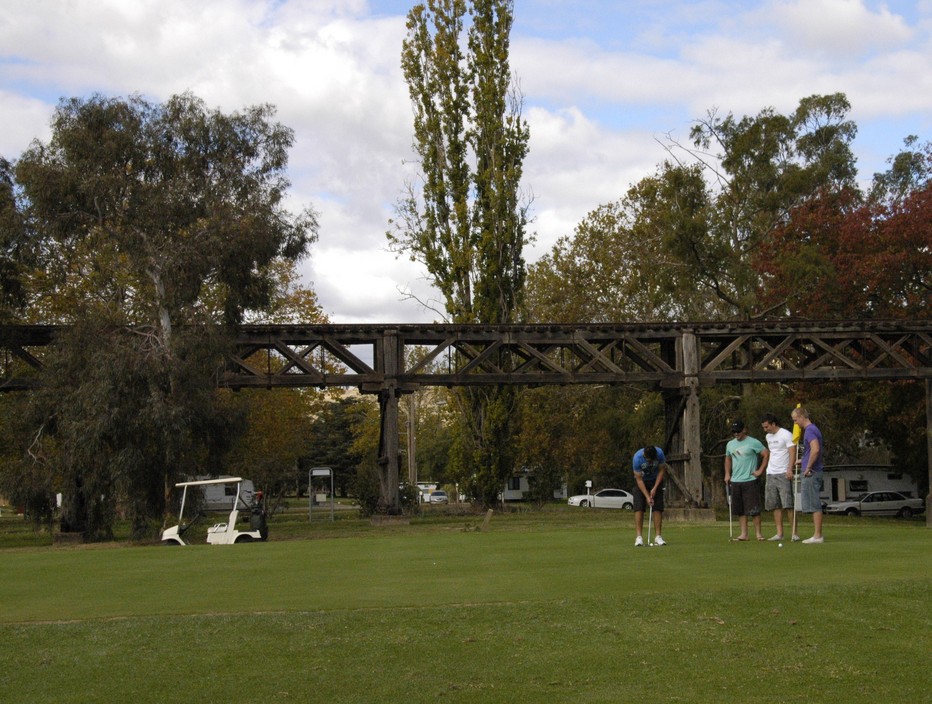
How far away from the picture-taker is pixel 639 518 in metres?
16.2

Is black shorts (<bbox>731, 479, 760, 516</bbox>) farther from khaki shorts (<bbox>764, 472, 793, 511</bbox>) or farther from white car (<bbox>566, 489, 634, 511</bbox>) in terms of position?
white car (<bbox>566, 489, 634, 511</bbox>)

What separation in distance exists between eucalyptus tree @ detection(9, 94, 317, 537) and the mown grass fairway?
1429 centimetres

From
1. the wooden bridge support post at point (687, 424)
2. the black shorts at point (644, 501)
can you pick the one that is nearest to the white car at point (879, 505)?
the wooden bridge support post at point (687, 424)

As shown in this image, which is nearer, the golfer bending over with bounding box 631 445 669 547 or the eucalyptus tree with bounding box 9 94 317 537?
the golfer bending over with bounding box 631 445 669 547

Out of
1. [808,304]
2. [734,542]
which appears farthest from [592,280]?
[734,542]

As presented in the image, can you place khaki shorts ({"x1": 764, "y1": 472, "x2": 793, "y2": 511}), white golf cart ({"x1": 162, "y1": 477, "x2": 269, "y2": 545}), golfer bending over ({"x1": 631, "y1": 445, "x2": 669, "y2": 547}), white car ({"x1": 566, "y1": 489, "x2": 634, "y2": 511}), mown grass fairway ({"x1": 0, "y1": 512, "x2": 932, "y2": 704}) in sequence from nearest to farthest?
mown grass fairway ({"x1": 0, "y1": 512, "x2": 932, "y2": 704})
golfer bending over ({"x1": 631, "y1": 445, "x2": 669, "y2": 547})
khaki shorts ({"x1": 764, "y1": 472, "x2": 793, "y2": 511})
white golf cart ({"x1": 162, "y1": 477, "x2": 269, "y2": 545})
white car ({"x1": 566, "y1": 489, "x2": 634, "y2": 511})

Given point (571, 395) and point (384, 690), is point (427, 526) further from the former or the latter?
point (571, 395)

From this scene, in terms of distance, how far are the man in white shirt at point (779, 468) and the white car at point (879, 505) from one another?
44383 millimetres

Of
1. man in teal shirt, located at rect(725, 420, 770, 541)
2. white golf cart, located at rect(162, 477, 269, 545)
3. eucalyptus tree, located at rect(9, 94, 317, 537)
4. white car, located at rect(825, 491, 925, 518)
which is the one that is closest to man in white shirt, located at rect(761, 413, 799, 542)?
man in teal shirt, located at rect(725, 420, 770, 541)

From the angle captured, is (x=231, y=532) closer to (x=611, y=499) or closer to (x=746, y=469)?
(x=746, y=469)

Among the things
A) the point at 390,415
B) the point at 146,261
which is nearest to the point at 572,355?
the point at 390,415

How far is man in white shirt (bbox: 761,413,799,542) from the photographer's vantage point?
16312mm

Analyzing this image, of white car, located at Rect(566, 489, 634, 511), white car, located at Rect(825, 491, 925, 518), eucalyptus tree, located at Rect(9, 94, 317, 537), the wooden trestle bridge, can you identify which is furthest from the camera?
white car, located at Rect(566, 489, 634, 511)

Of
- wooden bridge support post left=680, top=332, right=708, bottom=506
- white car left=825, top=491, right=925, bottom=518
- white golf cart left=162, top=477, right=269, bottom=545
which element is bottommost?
white car left=825, top=491, right=925, bottom=518
